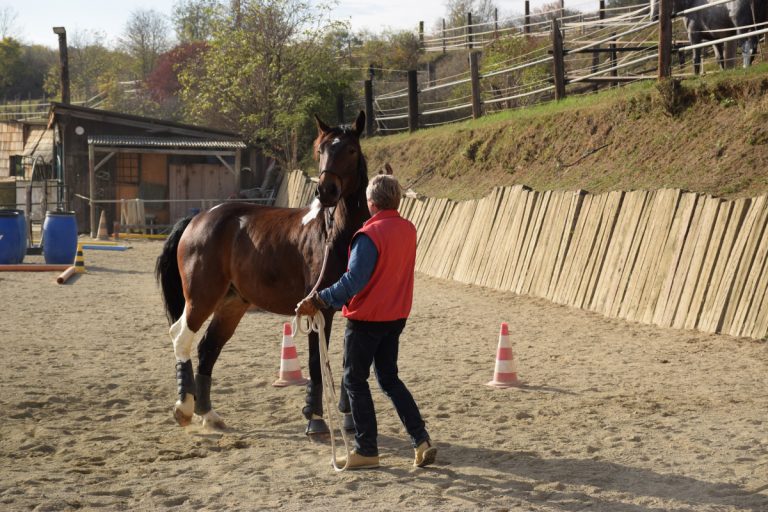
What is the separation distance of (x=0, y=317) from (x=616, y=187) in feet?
29.8

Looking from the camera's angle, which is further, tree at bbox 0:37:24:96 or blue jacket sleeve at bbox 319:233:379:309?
tree at bbox 0:37:24:96

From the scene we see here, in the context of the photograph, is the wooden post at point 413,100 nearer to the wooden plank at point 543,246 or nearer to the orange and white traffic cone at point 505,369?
the wooden plank at point 543,246

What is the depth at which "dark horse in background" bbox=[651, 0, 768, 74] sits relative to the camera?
15.1m

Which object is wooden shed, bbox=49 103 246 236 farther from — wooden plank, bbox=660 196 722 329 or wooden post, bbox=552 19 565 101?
wooden plank, bbox=660 196 722 329

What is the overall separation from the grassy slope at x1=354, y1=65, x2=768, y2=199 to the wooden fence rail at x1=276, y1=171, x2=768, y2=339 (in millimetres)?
1470

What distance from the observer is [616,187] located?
46.1 feet

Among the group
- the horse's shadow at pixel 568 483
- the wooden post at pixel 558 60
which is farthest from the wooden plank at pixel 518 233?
the horse's shadow at pixel 568 483

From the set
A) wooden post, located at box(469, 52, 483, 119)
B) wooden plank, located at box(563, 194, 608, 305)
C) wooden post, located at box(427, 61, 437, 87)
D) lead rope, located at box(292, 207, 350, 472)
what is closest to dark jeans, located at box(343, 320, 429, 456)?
lead rope, located at box(292, 207, 350, 472)

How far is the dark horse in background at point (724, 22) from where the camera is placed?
15070 millimetres

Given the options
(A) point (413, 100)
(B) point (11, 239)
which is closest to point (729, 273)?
(B) point (11, 239)

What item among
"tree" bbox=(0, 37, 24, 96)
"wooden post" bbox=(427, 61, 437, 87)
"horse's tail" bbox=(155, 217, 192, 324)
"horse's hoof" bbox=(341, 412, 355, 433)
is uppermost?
"tree" bbox=(0, 37, 24, 96)

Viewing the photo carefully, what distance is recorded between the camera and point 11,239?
60.6ft

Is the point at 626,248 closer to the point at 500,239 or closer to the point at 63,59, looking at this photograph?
the point at 500,239

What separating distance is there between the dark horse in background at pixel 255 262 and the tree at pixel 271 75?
83.9 feet
